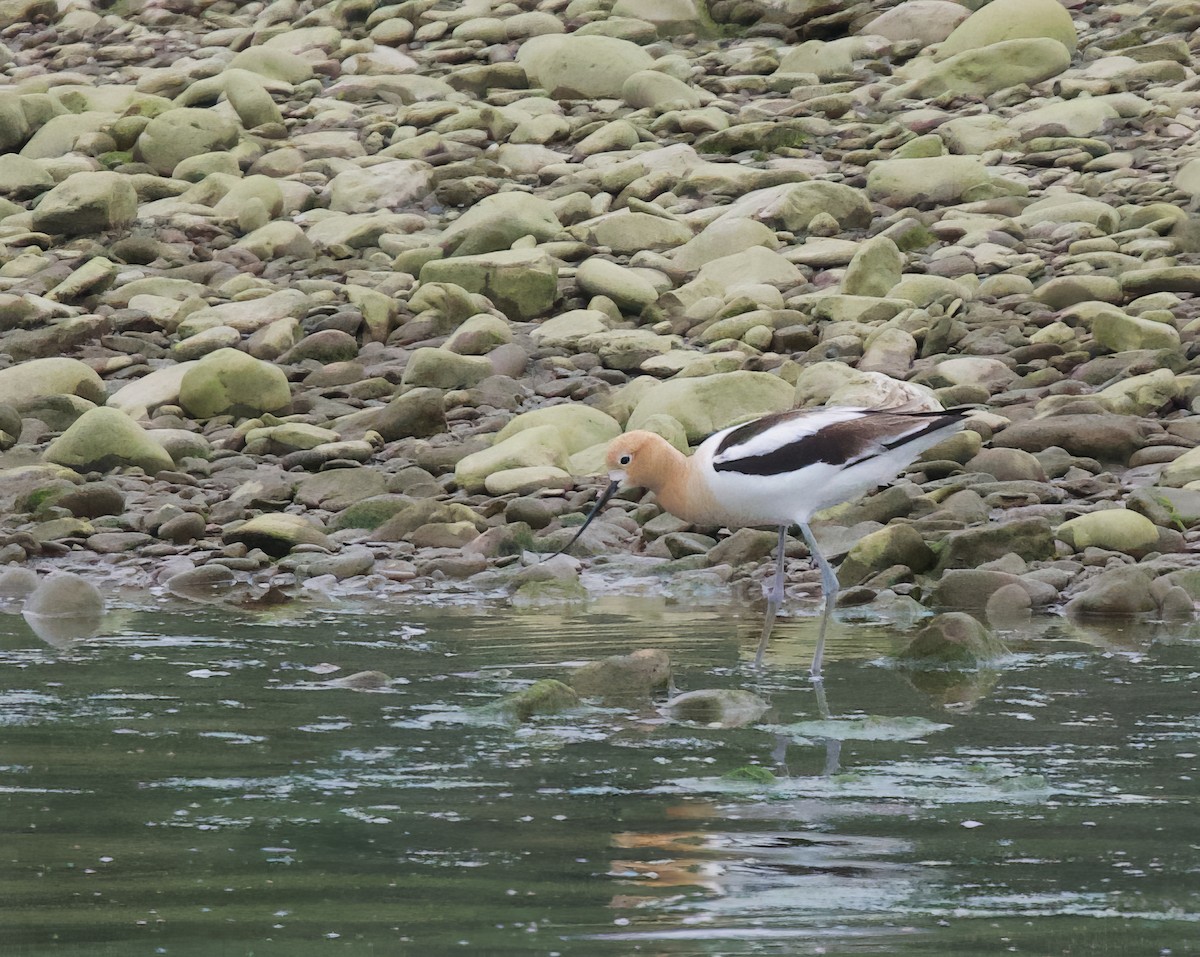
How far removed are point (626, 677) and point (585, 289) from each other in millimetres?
8962

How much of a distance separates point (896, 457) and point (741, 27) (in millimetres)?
16281

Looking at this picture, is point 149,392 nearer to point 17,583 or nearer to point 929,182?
point 17,583

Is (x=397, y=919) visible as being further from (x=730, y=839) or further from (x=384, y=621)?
(x=384, y=621)

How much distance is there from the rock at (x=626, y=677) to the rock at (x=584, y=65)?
15.3 m

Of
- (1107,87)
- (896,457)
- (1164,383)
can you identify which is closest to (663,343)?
(1164,383)

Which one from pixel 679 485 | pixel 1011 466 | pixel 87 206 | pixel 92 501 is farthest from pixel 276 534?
pixel 87 206

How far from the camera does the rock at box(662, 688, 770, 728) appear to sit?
635 centimetres

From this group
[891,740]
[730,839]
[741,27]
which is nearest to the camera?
[730,839]

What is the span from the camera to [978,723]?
6160mm

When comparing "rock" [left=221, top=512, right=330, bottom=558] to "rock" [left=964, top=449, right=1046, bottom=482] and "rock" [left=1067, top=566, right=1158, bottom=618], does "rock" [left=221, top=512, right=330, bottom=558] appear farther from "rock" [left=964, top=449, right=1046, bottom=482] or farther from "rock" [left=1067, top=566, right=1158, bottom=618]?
"rock" [left=1067, top=566, right=1158, bottom=618]

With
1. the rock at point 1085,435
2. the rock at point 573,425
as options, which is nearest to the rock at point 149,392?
the rock at point 573,425

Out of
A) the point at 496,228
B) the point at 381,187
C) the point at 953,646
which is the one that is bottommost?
the point at 953,646

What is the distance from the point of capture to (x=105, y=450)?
1264 centimetres

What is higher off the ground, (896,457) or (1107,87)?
(1107,87)
